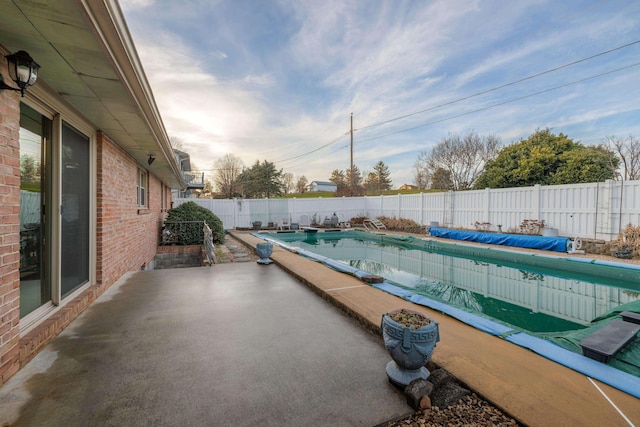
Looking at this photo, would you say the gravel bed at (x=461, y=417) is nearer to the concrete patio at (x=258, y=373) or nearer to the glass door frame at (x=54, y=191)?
the concrete patio at (x=258, y=373)

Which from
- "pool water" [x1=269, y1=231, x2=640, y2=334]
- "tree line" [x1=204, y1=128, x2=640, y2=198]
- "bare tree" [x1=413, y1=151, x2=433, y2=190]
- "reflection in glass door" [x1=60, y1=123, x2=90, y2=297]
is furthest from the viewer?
"bare tree" [x1=413, y1=151, x2=433, y2=190]

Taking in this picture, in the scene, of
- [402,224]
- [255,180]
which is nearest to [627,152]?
[402,224]

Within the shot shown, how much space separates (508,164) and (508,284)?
1156 centimetres

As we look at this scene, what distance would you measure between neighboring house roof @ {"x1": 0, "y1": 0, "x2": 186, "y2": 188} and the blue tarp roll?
10871 mm

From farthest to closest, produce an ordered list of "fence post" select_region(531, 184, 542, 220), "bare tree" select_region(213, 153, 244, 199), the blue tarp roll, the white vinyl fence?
"bare tree" select_region(213, 153, 244, 199) < "fence post" select_region(531, 184, 542, 220) < the blue tarp roll < the white vinyl fence

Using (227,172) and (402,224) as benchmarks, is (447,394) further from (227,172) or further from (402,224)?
(227,172)

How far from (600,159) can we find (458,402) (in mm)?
16704

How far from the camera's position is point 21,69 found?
195 cm

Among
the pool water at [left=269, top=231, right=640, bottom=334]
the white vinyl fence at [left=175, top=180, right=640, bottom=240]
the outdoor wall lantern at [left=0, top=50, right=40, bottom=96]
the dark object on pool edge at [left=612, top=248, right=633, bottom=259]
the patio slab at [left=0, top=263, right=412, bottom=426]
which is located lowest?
the pool water at [left=269, top=231, right=640, bottom=334]

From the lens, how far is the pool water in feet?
14.5

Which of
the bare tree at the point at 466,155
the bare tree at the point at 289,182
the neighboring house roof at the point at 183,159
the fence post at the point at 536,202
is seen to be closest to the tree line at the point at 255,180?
the bare tree at the point at 289,182

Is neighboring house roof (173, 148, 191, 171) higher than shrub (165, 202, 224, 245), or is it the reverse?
neighboring house roof (173, 148, 191, 171)

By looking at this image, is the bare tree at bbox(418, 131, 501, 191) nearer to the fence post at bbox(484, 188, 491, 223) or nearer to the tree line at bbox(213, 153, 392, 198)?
the fence post at bbox(484, 188, 491, 223)

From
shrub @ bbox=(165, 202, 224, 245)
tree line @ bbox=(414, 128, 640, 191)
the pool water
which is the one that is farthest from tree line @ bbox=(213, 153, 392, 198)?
the pool water
